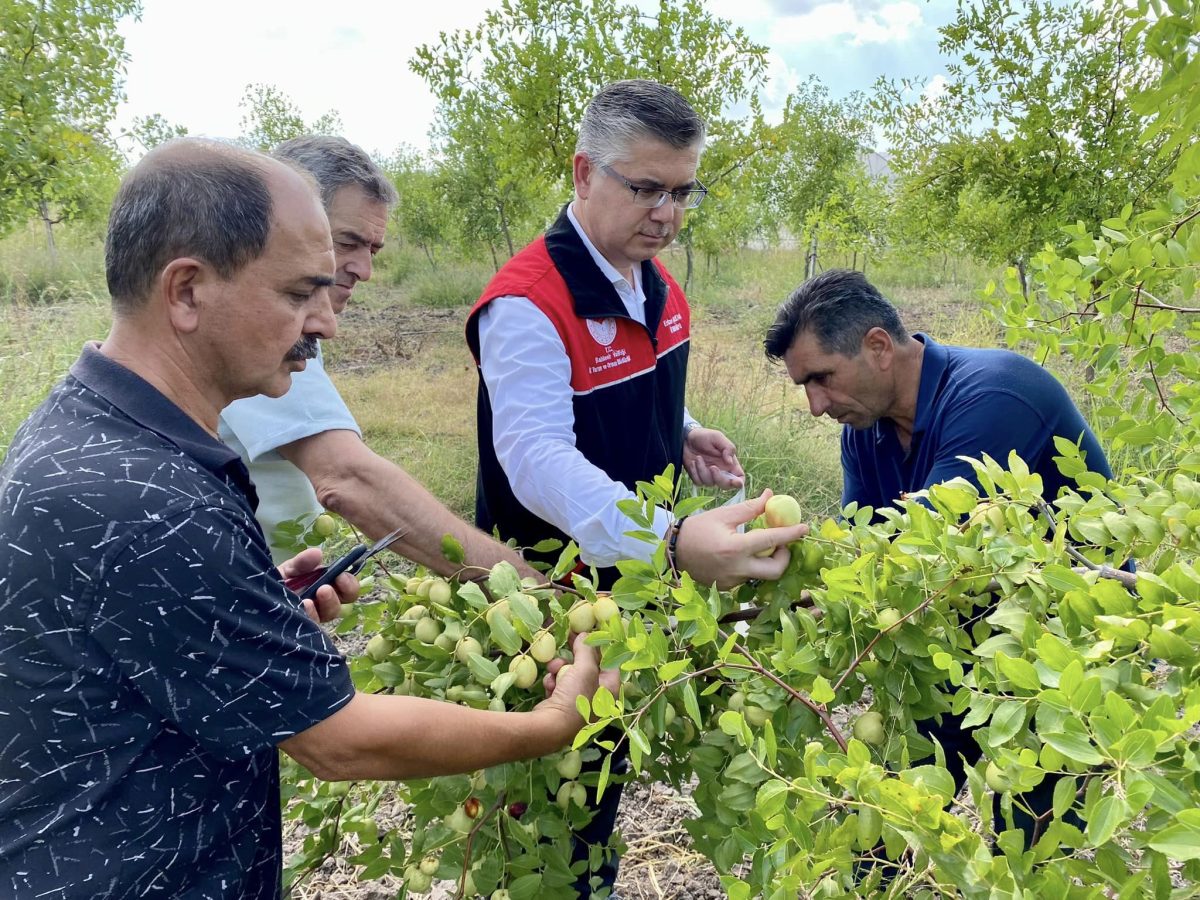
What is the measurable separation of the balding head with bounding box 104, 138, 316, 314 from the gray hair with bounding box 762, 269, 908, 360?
1728 mm

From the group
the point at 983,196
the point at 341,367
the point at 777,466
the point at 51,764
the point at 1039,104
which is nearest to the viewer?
the point at 51,764

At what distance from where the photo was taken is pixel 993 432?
6.50 feet

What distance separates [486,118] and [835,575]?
25.0ft

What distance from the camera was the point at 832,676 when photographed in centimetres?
113

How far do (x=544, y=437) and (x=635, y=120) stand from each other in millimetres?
826

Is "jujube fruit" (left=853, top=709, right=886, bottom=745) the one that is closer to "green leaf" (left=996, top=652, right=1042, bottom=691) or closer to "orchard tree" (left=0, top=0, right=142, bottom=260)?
"green leaf" (left=996, top=652, right=1042, bottom=691)

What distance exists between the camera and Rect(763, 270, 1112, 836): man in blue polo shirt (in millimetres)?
2002

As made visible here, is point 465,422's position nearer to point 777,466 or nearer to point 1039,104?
point 777,466

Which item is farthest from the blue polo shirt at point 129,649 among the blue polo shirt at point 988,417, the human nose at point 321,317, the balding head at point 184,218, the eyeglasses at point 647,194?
the blue polo shirt at point 988,417

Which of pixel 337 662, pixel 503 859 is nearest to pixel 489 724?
pixel 337 662

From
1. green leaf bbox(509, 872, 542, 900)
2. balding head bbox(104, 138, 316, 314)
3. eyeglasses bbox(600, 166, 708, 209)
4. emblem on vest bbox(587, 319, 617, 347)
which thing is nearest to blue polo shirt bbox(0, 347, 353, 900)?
balding head bbox(104, 138, 316, 314)

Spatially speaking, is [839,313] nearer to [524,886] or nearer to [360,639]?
[524,886]

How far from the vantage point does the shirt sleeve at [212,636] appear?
0.87 meters

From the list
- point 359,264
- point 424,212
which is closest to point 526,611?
point 359,264
